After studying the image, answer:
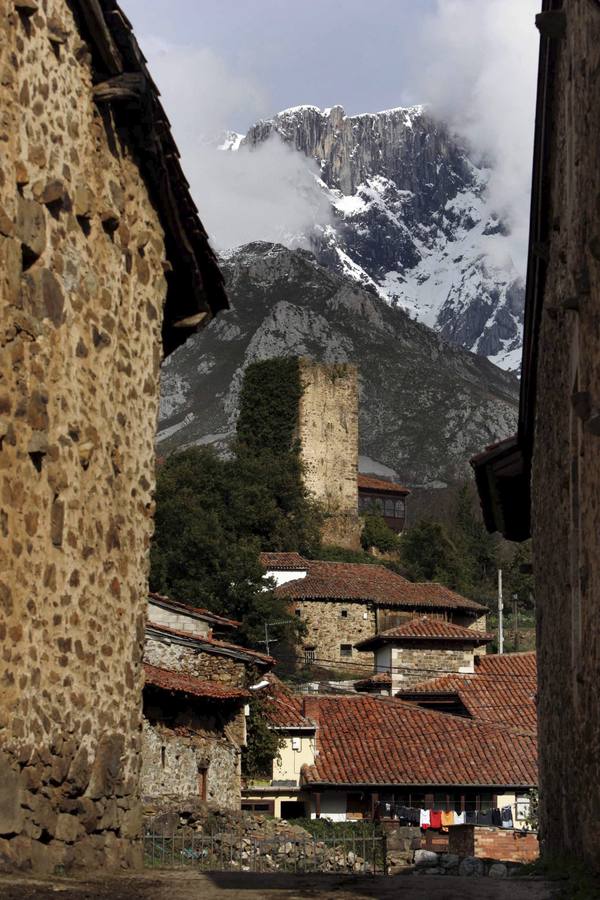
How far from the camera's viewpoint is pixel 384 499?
293 feet

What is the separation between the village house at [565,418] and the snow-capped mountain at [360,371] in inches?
3682

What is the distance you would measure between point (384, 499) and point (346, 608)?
1003 inches

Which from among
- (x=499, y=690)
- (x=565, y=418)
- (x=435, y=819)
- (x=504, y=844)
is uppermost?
(x=565, y=418)

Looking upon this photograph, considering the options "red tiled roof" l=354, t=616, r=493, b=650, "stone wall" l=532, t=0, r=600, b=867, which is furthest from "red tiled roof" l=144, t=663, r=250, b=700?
"red tiled roof" l=354, t=616, r=493, b=650

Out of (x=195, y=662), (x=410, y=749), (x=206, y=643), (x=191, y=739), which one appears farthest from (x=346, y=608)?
(x=191, y=739)

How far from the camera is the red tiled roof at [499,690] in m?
40.9

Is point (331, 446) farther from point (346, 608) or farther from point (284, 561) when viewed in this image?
point (346, 608)

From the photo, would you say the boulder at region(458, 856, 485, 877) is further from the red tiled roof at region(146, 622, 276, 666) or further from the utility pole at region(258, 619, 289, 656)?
the utility pole at region(258, 619, 289, 656)

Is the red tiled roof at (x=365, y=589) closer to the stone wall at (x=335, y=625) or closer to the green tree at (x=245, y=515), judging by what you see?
the stone wall at (x=335, y=625)

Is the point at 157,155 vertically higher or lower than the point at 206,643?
higher

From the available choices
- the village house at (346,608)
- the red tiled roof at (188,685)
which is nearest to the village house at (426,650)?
the village house at (346,608)

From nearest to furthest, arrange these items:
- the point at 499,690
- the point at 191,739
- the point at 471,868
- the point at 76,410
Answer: the point at 76,410 < the point at 471,868 < the point at 191,739 < the point at 499,690

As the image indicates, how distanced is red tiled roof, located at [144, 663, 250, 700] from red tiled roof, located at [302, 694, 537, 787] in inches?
395

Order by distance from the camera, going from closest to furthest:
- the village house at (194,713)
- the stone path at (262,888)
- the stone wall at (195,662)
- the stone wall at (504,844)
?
the stone path at (262,888) < the village house at (194,713) < the stone wall at (195,662) < the stone wall at (504,844)
